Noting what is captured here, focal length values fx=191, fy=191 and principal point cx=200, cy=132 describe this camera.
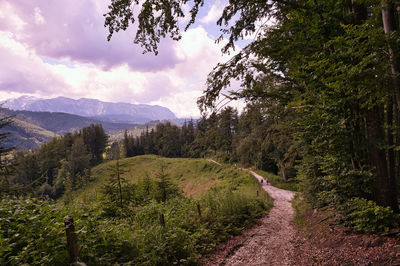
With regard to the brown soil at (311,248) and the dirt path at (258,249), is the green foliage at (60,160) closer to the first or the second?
the dirt path at (258,249)

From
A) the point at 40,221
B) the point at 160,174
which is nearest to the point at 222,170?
the point at 160,174

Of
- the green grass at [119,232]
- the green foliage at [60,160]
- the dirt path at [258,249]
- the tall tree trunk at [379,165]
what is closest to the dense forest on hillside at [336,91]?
the tall tree trunk at [379,165]

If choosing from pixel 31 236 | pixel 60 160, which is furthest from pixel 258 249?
pixel 60 160

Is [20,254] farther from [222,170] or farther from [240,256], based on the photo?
[222,170]

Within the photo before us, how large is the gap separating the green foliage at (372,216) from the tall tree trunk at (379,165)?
30 centimetres

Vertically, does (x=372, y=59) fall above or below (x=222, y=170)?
above

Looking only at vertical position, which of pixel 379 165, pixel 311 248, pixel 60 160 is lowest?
pixel 60 160

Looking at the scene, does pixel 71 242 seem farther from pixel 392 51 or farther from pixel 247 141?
pixel 247 141

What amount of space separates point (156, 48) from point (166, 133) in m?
84.6

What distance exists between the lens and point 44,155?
231ft

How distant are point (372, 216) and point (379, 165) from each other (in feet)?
4.61

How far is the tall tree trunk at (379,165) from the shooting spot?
17.2 feet

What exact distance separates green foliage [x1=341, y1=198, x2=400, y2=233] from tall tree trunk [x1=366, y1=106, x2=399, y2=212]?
0.30 meters

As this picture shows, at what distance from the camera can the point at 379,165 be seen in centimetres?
534
